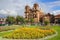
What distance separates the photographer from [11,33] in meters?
6.99

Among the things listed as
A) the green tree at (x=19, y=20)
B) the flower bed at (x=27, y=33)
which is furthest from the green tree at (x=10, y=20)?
the flower bed at (x=27, y=33)

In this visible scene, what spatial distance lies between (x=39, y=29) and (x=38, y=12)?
0.70 meters

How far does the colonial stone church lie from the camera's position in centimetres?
705

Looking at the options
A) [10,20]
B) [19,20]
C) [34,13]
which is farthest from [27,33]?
[10,20]

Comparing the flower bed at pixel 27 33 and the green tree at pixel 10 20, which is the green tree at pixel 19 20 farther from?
the flower bed at pixel 27 33

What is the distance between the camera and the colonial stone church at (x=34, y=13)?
705 centimetres

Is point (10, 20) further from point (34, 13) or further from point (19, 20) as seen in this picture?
point (34, 13)

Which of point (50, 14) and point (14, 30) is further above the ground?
point (50, 14)

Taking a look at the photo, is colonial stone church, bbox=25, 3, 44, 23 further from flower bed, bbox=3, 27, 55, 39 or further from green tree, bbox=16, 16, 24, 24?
flower bed, bbox=3, 27, 55, 39

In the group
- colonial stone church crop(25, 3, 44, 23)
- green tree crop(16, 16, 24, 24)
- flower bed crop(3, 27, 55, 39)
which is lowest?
flower bed crop(3, 27, 55, 39)

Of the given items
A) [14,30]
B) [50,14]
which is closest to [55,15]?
[50,14]

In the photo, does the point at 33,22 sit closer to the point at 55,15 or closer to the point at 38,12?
the point at 38,12

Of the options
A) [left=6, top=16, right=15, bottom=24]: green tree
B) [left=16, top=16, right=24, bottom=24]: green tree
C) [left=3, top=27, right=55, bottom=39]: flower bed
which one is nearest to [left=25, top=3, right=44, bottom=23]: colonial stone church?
[left=16, top=16, right=24, bottom=24]: green tree

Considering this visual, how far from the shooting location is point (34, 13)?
717 centimetres
